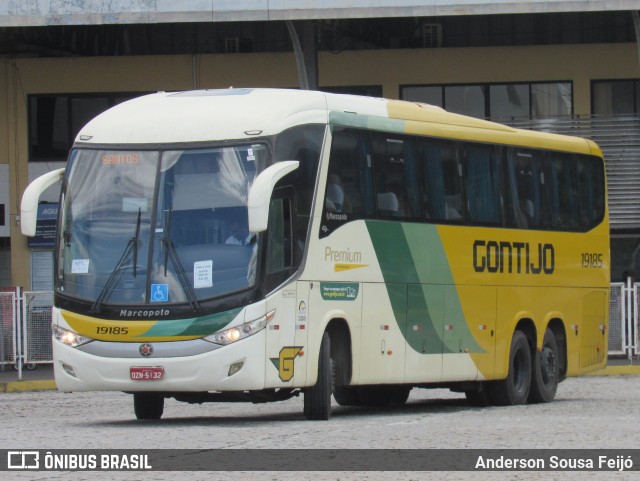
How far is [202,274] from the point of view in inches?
612

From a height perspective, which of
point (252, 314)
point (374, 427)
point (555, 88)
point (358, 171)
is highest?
point (555, 88)

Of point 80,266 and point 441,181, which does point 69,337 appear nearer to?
point 80,266

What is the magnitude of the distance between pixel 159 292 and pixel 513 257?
6652 mm

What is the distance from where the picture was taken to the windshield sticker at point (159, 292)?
15.6 meters

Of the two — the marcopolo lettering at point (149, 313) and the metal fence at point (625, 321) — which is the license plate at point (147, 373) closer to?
the marcopolo lettering at point (149, 313)

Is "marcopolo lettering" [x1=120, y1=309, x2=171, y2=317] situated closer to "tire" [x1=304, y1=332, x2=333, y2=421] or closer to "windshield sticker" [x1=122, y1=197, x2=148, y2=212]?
"windshield sticker" [x1=122, y1=197, x2=148, y2=212]

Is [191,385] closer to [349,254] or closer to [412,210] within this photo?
[349,254]

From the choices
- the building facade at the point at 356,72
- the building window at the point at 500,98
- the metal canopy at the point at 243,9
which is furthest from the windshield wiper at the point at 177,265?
the building window at the point at 500,98

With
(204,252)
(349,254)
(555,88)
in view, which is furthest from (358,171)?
(555,88)

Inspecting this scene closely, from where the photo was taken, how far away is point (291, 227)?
52.7 feet

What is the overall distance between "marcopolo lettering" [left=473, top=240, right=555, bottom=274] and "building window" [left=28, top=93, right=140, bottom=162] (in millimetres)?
18167

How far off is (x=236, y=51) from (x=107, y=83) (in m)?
3.23

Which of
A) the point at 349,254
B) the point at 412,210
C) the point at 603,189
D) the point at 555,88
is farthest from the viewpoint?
the point at 555,88

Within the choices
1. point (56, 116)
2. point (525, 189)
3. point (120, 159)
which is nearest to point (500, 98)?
point (56, 116)
